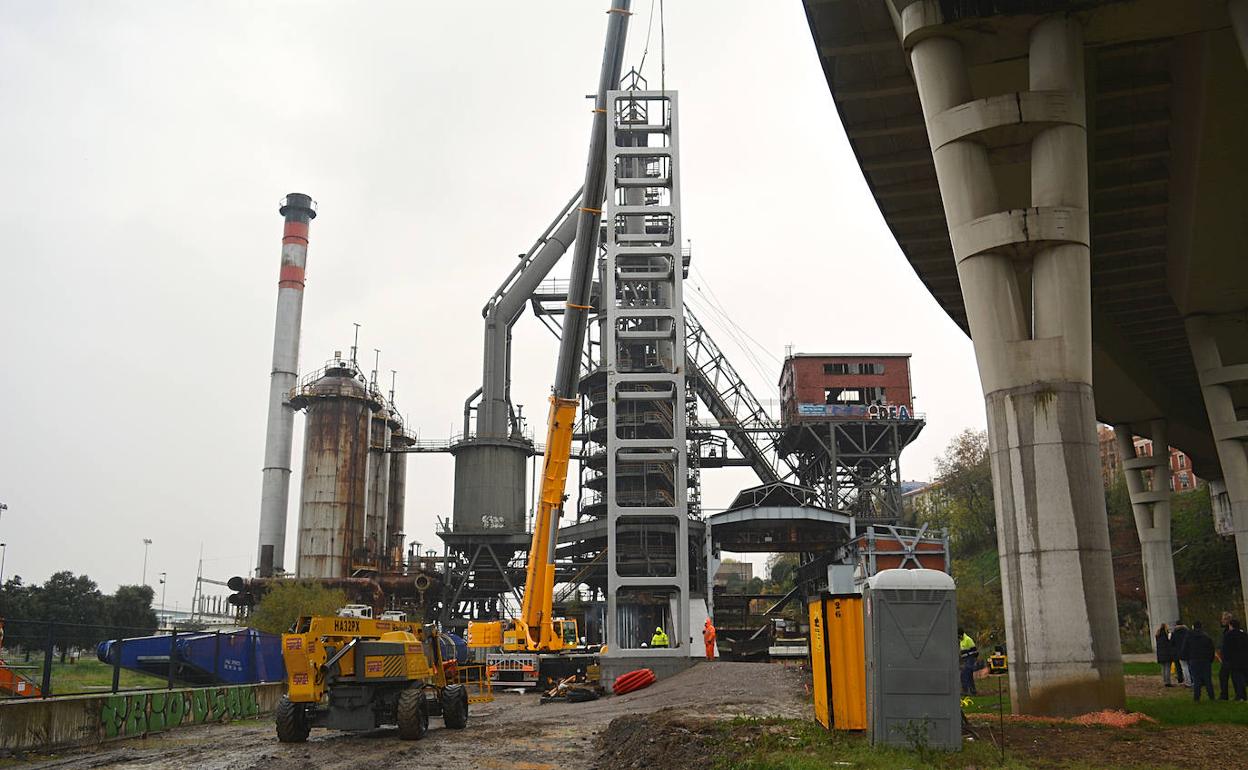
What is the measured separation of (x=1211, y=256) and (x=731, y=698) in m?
18.6

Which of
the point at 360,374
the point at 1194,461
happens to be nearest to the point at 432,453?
the point at 360,374

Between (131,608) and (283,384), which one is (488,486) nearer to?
(283,384)

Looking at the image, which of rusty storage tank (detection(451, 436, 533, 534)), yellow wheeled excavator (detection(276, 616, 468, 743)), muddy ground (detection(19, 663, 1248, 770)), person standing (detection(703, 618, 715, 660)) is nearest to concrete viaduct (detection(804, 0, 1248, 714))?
muddy ground (detection(19, 663, 1248, 770))

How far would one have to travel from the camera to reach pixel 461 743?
18672mm

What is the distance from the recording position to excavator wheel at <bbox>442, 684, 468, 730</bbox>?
21406 millimetres

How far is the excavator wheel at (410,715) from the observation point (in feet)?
62.5

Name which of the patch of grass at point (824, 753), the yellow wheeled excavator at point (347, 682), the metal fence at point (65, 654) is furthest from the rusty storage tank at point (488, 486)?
the patch of grass at point (824, 753)

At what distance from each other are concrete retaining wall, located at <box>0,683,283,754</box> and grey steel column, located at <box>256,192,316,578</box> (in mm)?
45684

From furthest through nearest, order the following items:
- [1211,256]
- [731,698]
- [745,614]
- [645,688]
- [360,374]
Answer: [360,374]
[745,614]
[645,688]
[1211,256]
[731,698]

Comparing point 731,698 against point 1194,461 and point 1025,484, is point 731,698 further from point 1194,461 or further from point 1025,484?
point 1194,461

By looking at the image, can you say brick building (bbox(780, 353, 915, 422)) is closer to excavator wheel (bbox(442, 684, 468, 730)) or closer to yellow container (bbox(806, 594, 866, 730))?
excavator wheel (bbox(442, 684, 468, 730))

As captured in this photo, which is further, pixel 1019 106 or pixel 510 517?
pixel 510 517

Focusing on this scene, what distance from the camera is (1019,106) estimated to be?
16.5 m

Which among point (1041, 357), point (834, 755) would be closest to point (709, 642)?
point (1041, 357)
